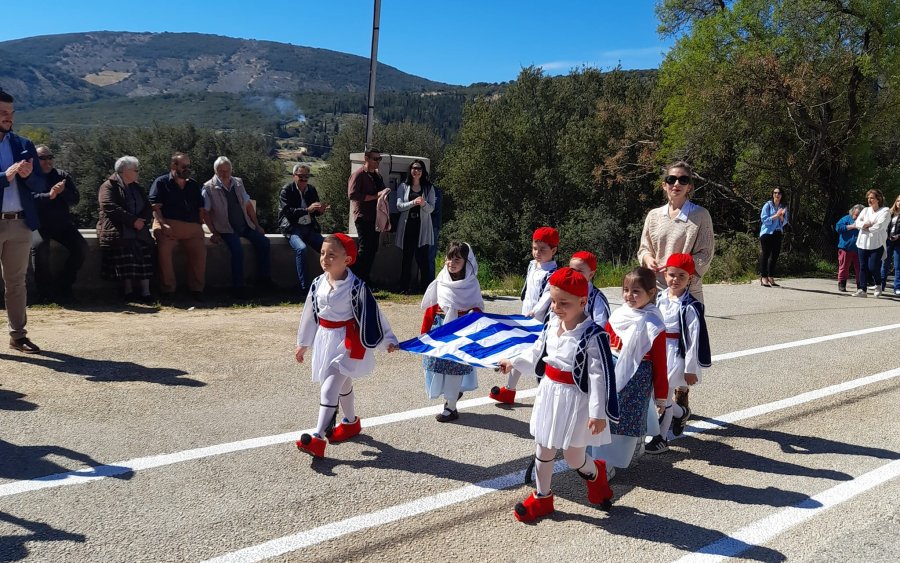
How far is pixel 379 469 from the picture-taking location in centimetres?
534

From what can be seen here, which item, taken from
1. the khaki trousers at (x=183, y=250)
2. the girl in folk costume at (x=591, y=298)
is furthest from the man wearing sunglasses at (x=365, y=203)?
the girl in folk costume at (x=591, y=298)

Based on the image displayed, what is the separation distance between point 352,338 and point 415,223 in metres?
7.41

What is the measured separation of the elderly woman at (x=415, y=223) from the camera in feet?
41.3

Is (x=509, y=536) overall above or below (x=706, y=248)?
below

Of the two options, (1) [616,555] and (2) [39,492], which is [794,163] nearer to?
(1) [616,555]

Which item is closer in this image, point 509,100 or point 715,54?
point 715,54

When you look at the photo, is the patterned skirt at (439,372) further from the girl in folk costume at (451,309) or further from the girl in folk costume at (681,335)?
the girl in folk costume at (681,335)

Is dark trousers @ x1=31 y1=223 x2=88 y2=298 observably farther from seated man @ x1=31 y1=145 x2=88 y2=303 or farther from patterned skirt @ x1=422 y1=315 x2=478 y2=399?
patterned skirt @ x1=422 y1=315 x2=478 y2=399

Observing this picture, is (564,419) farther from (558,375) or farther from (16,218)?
(16,218)

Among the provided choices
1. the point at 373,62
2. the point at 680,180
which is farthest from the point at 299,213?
the point at 680,180

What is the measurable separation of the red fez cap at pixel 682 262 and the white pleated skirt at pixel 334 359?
253 cm

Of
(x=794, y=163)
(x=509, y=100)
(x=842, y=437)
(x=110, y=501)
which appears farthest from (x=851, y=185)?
(x=509, y=100)

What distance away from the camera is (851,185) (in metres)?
24.2

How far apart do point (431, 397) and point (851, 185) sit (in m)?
22.3
